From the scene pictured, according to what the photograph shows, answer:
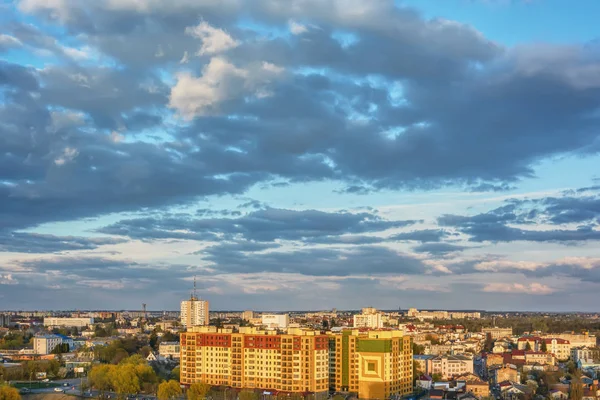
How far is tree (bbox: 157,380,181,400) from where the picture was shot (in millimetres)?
42094

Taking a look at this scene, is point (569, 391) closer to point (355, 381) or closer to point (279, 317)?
point (355, 381)

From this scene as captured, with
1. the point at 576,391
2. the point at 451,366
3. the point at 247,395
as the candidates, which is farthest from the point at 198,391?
the point at 451,366

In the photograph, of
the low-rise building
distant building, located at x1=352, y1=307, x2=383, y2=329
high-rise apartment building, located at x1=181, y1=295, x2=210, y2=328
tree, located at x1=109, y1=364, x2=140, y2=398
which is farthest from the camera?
high-rise apartment building, located at x1=181, y1=295, x2=210, y2=328

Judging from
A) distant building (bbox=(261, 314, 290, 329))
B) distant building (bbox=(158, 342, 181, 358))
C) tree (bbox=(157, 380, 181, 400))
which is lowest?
distant building (bbox=(158, 342, 181, 358))

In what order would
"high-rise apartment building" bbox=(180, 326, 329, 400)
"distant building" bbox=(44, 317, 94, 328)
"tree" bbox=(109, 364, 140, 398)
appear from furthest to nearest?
1. "distant building" bbox=(44, 317, 94, 328)
2. "tree" bbox=(109, 364, 140, 398)
3. "high-rise apartment building" bbox=(180, 326, 329, 400)

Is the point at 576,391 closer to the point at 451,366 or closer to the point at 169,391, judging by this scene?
the point at 451,366

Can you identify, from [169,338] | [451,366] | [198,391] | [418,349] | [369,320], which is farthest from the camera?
[369,320]

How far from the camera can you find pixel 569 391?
44.8 m

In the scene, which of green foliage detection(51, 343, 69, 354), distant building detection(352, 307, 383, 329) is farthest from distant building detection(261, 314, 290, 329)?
green foliage detection(51, 343, 69, 354)

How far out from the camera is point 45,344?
76688 mm

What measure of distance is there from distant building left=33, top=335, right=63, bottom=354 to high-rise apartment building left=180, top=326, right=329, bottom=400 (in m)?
35.3

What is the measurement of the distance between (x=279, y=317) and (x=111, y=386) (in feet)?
89.8

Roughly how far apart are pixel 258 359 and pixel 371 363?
20.9 ft

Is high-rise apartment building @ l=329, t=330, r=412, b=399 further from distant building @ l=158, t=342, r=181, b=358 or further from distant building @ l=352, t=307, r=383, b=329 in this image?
distant building @ l=352, t=307, r=383, b=329
